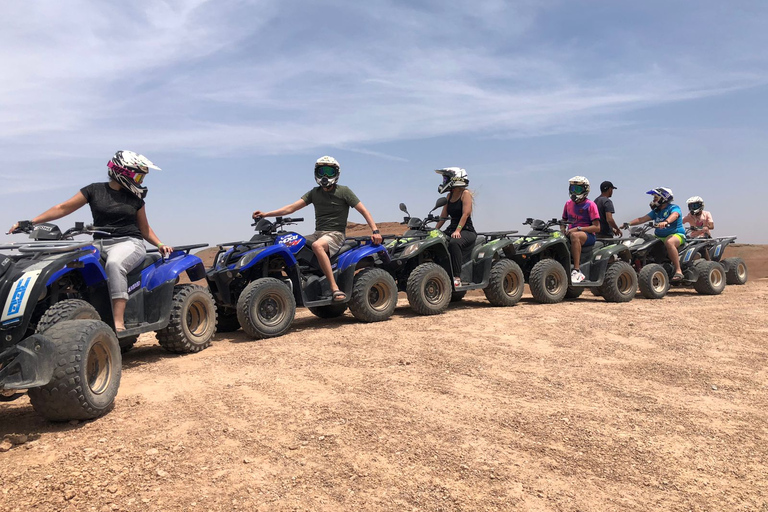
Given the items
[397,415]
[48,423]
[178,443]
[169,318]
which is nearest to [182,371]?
[169,318]

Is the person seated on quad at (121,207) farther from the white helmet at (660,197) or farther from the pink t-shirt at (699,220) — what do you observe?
the pink t-shirt at (699,220)

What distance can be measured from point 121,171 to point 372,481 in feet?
14.0

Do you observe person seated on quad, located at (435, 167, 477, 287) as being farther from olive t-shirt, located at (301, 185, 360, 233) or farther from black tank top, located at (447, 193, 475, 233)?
olive t-shirt, located at (301, 185, 360, 233)

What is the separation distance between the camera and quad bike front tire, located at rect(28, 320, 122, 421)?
387 cm

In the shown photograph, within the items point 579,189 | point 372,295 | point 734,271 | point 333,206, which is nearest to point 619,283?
point 579,189

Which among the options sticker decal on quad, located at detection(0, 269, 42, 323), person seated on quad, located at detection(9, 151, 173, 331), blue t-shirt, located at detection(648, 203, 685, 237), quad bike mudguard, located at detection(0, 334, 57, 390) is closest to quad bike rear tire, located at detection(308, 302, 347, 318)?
person seated on quad, located at detection(9, 151, 173, 331)

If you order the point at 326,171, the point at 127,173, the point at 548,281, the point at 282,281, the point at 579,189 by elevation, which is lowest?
the point at 548,281

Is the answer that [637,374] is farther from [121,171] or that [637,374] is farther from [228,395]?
[121,171]

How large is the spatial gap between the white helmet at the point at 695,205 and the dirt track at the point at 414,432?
954 cm

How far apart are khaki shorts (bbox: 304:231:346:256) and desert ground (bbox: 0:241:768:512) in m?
1.73

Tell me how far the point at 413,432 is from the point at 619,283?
28.1 ft

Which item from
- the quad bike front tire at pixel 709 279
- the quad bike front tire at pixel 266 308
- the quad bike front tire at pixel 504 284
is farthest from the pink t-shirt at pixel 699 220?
the quad bike front tire at pixel 266 308

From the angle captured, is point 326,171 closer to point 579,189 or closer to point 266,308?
point 266,308

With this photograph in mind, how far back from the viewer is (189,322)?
6.83 metres
